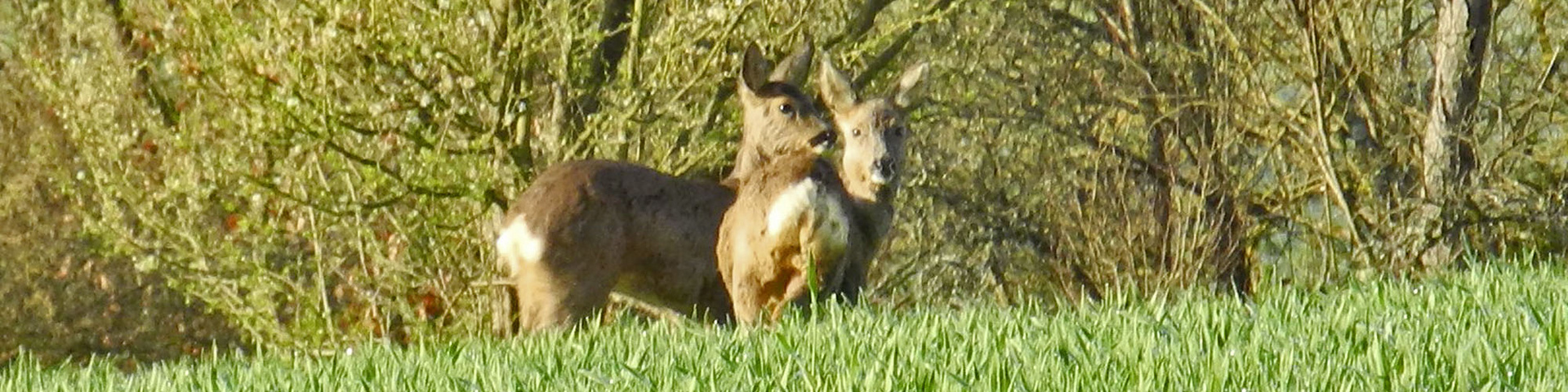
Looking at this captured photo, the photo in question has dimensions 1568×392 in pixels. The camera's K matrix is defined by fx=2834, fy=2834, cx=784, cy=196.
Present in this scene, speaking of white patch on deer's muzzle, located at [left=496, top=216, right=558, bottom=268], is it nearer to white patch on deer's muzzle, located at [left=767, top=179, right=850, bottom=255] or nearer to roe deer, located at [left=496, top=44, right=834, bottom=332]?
roe deer, located at [left=496, top=44, right=834, bottom=332]

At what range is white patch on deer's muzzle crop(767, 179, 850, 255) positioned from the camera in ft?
28.4

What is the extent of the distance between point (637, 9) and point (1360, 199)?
12.1 ft

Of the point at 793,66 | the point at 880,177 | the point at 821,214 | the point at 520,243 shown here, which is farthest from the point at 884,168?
the point at 520,243

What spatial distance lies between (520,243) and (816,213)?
1.58m

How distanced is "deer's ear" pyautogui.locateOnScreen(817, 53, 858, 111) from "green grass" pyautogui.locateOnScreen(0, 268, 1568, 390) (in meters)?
1.01

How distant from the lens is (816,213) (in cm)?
866

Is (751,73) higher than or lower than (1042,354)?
higher

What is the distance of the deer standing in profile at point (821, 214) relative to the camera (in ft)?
28.5

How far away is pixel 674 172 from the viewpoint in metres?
12.0

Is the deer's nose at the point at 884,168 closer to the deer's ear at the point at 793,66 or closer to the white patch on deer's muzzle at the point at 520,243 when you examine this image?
the deer's ear at the point at 793,66

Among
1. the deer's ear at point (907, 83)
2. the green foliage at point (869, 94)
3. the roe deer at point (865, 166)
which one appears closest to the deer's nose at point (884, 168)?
the roe deer at point (865, 166)

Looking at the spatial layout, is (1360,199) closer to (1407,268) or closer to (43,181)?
(1407,268)

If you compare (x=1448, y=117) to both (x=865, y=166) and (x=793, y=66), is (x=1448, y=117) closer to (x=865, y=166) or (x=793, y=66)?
(x=793, y=66)

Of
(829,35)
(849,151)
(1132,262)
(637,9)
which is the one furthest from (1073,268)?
(849,151)
